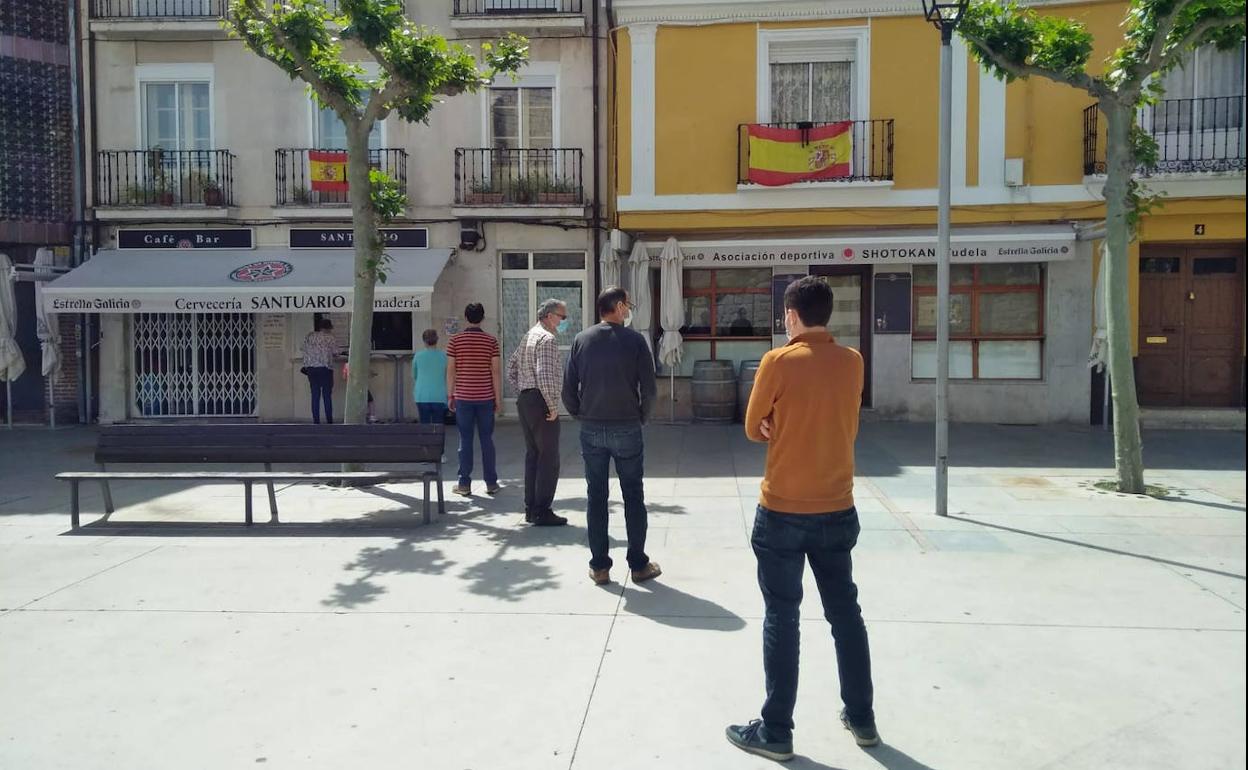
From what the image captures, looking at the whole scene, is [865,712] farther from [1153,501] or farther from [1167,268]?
[1167,268]

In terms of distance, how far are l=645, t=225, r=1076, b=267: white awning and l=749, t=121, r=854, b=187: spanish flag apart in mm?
904

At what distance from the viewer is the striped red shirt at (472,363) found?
334 inches

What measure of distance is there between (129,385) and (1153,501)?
15009 mm

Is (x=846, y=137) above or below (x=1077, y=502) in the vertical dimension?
above

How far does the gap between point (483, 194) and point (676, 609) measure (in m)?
10.6

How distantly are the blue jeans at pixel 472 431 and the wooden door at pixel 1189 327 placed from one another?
1025 cm

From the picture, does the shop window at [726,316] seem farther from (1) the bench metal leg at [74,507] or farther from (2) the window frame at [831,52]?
(1) the bench metal leg at [74,507]

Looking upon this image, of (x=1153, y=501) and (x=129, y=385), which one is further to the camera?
A: (x=129, y=385)

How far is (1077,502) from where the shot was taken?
809 centimetres

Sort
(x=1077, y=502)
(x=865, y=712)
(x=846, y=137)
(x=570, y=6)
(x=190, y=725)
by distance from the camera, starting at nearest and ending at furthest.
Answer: (x=865, y=712), (x=190, y=725), (x=1077, y=502), (x=846, y=137), (x=570, y=6)

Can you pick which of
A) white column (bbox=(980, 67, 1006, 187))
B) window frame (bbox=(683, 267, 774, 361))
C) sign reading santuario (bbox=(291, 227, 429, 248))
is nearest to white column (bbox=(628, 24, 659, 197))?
window frame (bbox=(683, 267, 774, 361))

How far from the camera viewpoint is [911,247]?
42.5ft

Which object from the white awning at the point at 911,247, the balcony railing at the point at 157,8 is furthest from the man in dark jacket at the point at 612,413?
the balcony railing at the point at 157,8

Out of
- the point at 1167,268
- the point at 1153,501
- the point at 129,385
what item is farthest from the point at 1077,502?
the point at 129,385
